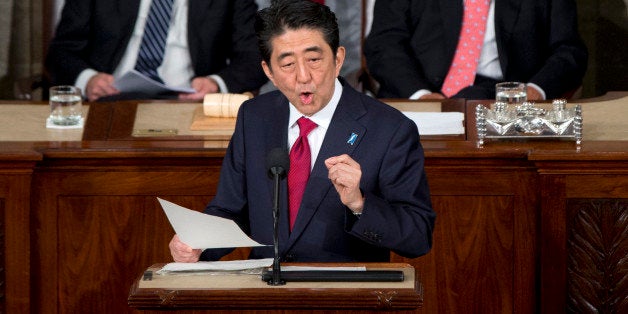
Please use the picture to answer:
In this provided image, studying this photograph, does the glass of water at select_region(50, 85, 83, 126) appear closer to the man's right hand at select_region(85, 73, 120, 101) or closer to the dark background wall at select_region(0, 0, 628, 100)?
the man's right hand at select_region(85, 73, 120, 101)

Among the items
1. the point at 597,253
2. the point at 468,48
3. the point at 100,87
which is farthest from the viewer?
the point at 468,48

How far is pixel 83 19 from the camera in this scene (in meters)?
5.23

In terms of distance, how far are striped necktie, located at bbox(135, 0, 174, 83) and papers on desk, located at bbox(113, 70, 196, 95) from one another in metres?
0.68

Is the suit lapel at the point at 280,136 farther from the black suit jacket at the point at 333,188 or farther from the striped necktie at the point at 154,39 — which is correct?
the striped necktie at the point at 154,39

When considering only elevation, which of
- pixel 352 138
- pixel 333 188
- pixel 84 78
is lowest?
pixel 333 188

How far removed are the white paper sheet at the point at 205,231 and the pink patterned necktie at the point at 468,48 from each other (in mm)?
2606

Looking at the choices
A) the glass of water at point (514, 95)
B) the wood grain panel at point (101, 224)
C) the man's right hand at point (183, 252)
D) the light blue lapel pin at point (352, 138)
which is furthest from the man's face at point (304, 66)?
the glass of water at point (514, 95)

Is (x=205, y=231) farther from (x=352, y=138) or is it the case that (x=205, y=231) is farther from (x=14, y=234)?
(x=14, y=234)

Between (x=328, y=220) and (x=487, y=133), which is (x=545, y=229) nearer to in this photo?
(x=487, y=133)

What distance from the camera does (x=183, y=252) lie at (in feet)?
9.23

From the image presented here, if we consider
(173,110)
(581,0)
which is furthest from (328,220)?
(581,0)

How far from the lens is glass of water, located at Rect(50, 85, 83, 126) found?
13.5ft

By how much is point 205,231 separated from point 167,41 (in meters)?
2.80

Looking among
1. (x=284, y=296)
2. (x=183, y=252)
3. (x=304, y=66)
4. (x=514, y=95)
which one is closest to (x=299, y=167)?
(x=304, y=66)
